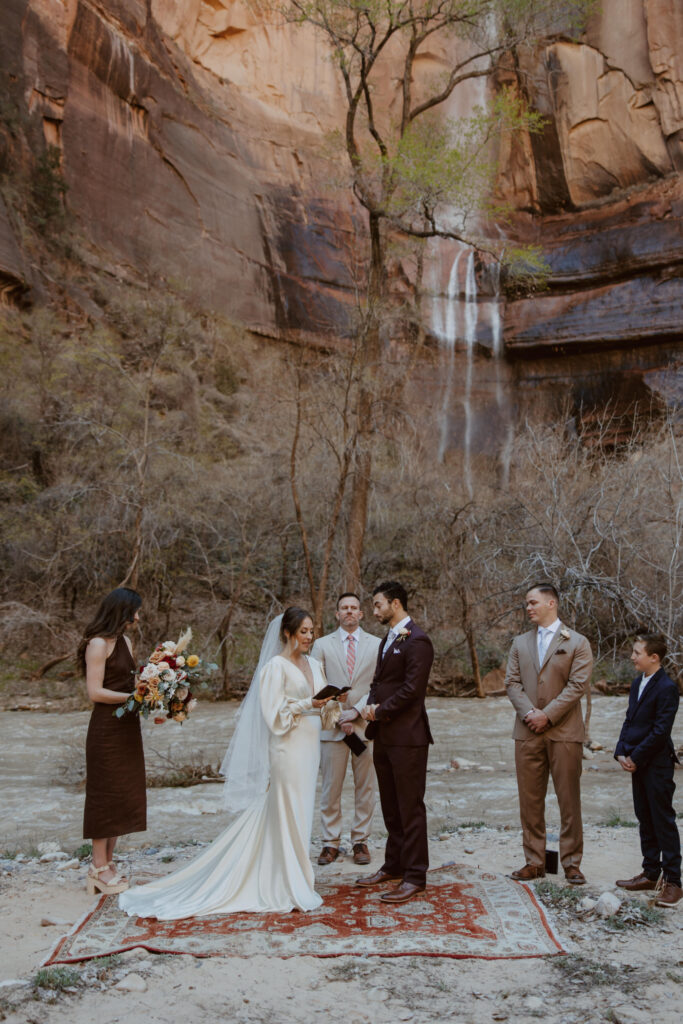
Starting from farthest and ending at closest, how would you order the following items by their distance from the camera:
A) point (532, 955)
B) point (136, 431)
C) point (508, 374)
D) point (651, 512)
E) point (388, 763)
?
point (508, 374), point (136, 431), point (651, 512), point (388, 763), point (532, 955)

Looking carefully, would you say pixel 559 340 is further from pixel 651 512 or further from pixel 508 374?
pixel 651 512

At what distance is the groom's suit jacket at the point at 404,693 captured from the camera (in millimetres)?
5305

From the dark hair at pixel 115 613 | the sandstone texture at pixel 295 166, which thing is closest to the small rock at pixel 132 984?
the dark hair at pixel 115 613

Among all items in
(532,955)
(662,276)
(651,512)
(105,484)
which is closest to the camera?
(532,955)

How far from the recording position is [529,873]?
5539 millimetres

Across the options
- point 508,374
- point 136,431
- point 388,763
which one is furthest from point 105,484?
point 508,374

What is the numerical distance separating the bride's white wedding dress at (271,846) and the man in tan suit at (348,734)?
2.21 ft

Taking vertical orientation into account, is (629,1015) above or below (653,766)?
below

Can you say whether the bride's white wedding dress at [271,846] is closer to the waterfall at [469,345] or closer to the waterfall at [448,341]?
the waterfall at [448,341]

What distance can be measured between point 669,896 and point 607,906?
1.45 ft

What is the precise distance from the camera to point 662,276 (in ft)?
100

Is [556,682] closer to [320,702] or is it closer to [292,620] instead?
[320,702]

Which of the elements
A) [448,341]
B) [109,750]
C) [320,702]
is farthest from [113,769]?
[448,341]

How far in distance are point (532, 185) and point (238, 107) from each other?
482 inches
